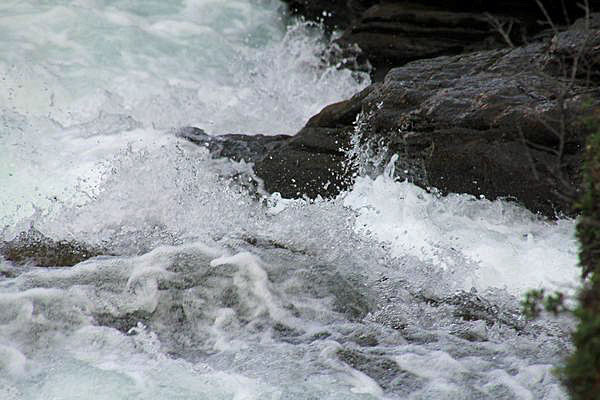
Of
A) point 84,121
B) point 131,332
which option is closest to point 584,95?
point 131,332

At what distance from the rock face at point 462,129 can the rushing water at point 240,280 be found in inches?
8.2

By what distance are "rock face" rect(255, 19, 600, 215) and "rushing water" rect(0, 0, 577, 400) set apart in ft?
0.68

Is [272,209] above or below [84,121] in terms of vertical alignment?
below

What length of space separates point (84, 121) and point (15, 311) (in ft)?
15.6

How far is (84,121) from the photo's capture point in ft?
28.9

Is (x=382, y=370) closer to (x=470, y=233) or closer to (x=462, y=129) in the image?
(x=470, y=233)

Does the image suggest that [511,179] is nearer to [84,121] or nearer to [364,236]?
[364,236]

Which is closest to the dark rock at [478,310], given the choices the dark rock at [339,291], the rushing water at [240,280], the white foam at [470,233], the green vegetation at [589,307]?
the rushing water at [240,280]

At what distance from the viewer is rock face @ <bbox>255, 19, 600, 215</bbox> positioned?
5.81m

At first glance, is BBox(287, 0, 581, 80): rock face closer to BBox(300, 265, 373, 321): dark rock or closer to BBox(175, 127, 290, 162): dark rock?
BBox(175, 127, 290, 162): dark rock

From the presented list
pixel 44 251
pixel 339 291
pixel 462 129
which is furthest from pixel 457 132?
pixel 44 251

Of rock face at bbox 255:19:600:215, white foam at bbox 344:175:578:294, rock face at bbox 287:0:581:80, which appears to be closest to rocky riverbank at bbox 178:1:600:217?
rock face at bbox 255:19:600:215

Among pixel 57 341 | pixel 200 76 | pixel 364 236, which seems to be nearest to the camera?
pixel 57 341

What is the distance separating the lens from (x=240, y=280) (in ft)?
16.1
